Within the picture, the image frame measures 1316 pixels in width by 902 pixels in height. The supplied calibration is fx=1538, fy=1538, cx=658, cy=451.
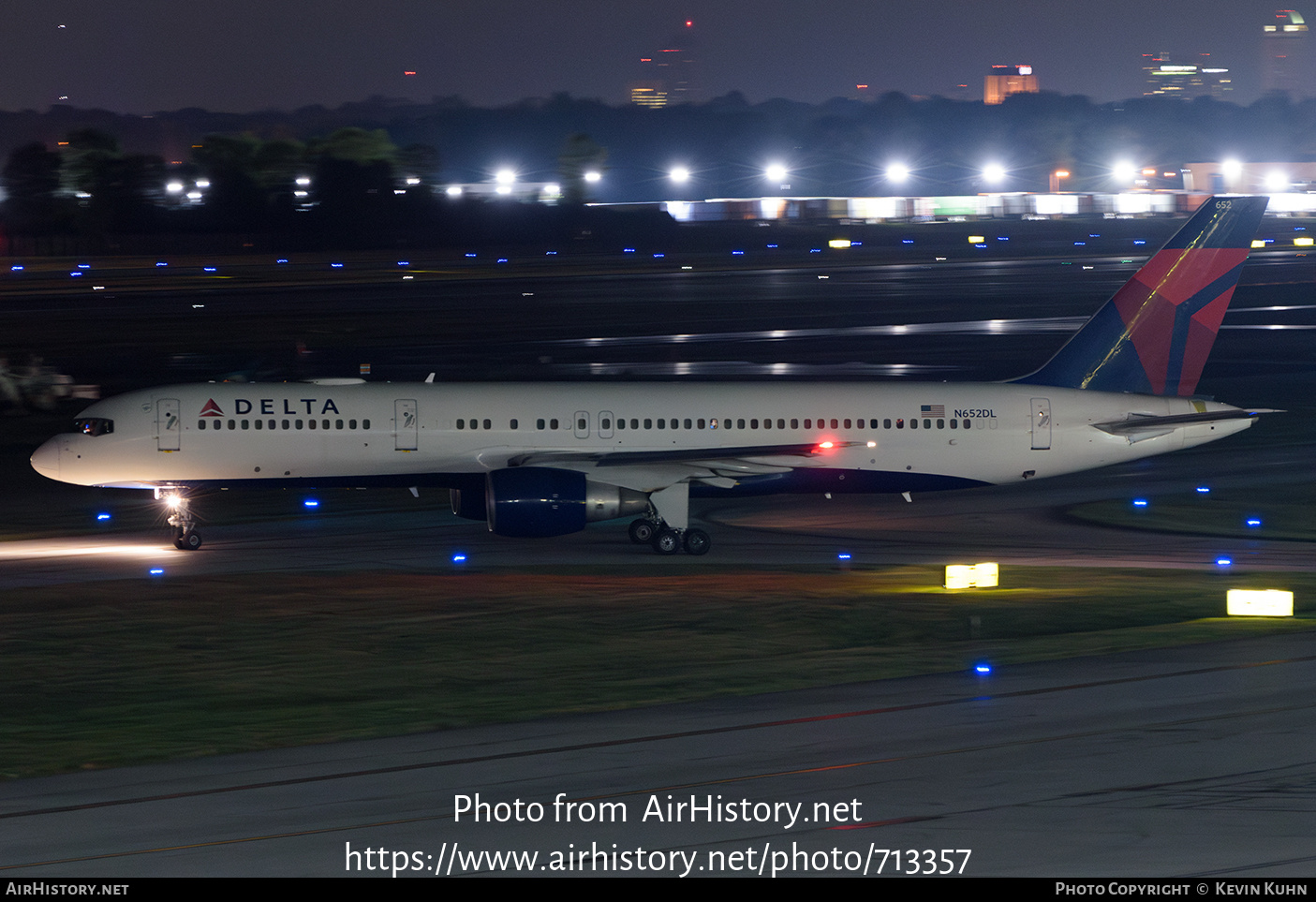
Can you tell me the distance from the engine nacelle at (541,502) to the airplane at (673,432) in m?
0.04

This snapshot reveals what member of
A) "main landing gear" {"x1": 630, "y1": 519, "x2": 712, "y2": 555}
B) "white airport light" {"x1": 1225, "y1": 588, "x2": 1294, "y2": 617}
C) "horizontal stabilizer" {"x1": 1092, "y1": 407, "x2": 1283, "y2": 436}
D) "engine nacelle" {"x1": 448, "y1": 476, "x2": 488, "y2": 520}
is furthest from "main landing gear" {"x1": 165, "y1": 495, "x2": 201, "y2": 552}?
"white airport light" {"x1": 1225, "y1": 588, "x2": 1294, "y2": 617}

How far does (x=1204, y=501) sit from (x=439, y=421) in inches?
893

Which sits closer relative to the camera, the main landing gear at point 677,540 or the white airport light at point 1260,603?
the white airport light at point 1260,603

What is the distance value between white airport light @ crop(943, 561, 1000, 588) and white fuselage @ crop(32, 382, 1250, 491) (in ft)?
23.4

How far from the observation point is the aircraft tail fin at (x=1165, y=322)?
4094cm

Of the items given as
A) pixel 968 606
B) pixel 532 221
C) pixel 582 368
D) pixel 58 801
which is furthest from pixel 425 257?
pixel 58 801

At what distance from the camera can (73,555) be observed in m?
36.3

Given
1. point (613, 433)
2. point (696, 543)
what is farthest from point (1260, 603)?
point (613, 433)

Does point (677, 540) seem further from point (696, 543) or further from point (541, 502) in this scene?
point (541, 502)

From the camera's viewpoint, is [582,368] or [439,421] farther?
[582,368]

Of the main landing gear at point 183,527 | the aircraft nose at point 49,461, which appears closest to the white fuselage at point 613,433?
the aircraft nose at point 49,461

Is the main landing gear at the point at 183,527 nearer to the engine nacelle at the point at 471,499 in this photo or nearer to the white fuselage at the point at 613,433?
the white fuselage at the point at 613,433

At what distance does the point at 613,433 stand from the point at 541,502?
3329mm
